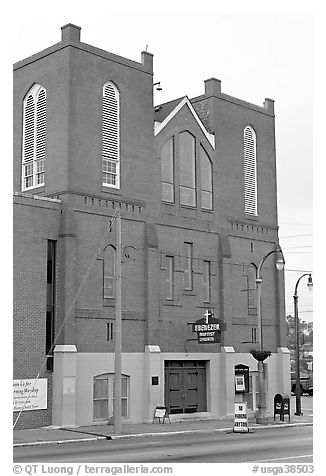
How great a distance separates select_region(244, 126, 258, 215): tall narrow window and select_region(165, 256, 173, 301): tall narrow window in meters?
6.24

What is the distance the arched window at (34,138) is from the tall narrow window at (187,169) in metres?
6.82

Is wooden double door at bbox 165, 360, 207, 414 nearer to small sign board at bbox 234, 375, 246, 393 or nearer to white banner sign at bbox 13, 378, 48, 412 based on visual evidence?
small sign board at bbox 234, 375, 246, 393

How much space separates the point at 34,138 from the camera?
3519 centimetres

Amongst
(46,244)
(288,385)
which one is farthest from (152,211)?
(288,385)

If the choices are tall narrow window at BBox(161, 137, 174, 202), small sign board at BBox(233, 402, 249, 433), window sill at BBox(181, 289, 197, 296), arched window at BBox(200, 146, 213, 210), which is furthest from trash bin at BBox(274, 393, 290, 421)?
tall narrow window at BBox(161, 137, 174, 202)

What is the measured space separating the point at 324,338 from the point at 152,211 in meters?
18.1

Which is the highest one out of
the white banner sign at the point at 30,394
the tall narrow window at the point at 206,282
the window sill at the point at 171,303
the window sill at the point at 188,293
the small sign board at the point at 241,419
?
the tall narrow window at the point at 206,282

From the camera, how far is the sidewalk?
27.4 meters

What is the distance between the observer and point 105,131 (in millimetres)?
34688

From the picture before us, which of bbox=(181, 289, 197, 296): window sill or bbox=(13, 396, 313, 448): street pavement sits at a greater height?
bbox=(181, 289, 197, 296): window sill

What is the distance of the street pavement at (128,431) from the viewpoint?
27.3 metres

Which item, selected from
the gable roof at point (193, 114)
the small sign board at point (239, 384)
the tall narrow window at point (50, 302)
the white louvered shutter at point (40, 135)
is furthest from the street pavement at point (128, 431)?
the gable roof at point (193, 114)

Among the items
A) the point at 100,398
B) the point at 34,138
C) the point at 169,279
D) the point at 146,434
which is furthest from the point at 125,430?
the point at 34,138

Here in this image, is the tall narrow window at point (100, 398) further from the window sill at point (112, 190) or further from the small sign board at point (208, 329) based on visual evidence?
the window sill at point (112, 190)
